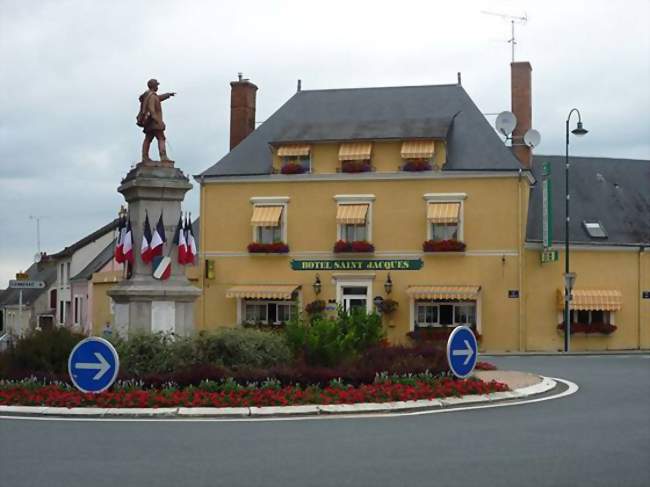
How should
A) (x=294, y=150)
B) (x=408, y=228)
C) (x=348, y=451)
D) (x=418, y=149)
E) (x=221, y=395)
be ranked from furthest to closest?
(x=294, y=150)
(x=408, y=228)
(x=418, y=149)
(x=221, y=395)
(x=348, y=451)

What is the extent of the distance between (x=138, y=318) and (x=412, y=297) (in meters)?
22.3

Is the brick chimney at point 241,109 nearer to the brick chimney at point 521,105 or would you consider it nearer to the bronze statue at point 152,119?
the brick chimney at point 521,105

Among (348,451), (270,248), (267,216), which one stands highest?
(267,216)

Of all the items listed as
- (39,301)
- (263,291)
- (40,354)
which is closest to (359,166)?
(263,291)

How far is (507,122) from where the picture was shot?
45500mm

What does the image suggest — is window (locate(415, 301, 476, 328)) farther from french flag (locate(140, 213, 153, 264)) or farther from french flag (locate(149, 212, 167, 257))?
french flag (locate(140, 213, 153, 264))

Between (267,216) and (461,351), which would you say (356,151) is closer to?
(267,216)

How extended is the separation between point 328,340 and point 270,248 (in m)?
24.4

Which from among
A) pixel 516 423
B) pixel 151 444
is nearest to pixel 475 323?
pixel 516 423

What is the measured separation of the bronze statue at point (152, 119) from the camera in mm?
23828

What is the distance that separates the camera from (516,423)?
14844 mm

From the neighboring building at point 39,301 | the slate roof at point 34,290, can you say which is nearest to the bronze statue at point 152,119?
the neighboring building at point 39,301

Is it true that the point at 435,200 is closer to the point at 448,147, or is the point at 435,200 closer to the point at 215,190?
the point at 448,147

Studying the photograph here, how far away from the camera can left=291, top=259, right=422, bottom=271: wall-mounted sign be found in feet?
145
